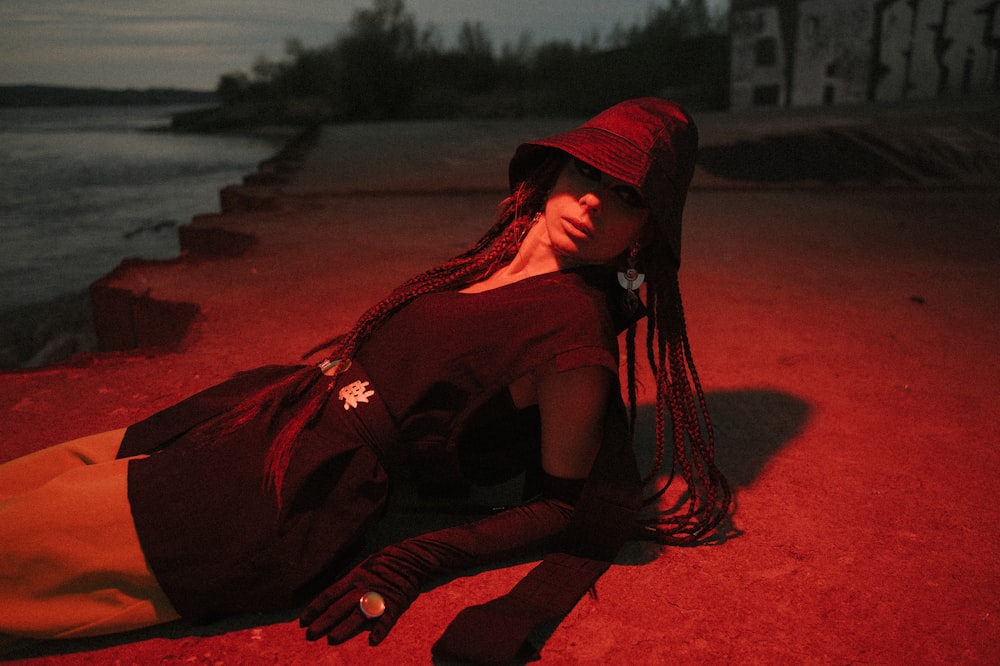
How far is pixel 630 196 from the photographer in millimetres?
1476

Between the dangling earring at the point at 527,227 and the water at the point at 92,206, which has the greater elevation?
the dangling earring at the point at 527,227

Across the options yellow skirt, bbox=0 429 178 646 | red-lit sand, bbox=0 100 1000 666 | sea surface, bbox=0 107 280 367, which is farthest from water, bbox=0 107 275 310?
yellow skirt, bbox=0 429 178 646

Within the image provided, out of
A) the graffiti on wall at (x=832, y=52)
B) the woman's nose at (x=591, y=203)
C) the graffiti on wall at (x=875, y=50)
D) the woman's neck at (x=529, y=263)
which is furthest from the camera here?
the graffiti on wall at (x=832, y=52)

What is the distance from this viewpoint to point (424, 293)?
1.66 meters

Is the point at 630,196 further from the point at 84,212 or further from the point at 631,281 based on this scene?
the point at 84,212

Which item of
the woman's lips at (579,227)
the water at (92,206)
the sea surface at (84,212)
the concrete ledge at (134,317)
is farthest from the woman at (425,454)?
the water at (92,206)

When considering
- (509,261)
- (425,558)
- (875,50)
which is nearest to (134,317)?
(509,261)

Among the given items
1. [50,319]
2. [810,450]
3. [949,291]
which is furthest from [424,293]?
[50,319]

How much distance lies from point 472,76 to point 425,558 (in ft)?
88.4

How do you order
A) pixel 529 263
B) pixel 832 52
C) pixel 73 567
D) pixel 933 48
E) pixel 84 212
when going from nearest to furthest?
pixel 73 567 < pixel 529 263 < pixel 84 212 < pixel 933 48 < pixel 832 52

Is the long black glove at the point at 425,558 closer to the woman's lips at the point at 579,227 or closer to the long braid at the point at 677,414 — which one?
the long braid at the point at 677,414

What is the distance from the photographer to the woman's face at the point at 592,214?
1.48 metres

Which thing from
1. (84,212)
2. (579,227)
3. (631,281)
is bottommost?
(84,212)

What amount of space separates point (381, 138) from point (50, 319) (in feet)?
29.4
